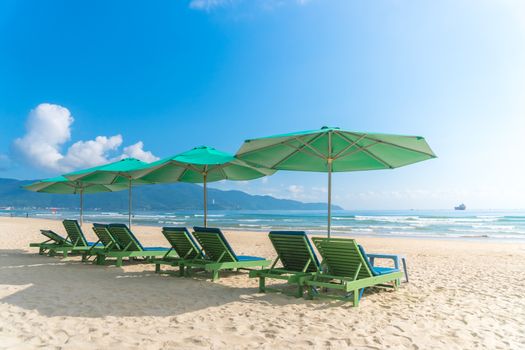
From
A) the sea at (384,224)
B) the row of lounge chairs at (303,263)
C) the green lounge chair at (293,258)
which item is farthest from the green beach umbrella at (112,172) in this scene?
the sea at (384,224)

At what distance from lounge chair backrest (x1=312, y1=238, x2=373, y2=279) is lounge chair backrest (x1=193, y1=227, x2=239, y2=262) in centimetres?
Answer: 174

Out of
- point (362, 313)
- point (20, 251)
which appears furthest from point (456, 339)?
point (20, 251)

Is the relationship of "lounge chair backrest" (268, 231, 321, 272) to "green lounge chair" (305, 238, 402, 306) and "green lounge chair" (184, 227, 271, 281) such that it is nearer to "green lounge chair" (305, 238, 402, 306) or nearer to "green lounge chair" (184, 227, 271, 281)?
"green lounge chair" (305, 238, 402, 306)

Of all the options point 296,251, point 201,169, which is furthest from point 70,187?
point 296,251

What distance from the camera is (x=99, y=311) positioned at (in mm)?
4777

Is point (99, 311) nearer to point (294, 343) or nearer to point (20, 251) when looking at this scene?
point (294, 343)

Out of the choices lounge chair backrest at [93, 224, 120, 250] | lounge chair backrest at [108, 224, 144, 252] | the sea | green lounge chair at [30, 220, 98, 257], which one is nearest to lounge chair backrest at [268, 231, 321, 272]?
lounge chair backrest at [108, 224, 144, 252]

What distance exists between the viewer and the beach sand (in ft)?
12.6

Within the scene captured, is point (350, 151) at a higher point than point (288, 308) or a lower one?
higher

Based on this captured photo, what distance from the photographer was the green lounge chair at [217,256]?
6.61m

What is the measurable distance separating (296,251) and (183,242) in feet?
7.69

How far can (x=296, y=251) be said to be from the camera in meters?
5.84

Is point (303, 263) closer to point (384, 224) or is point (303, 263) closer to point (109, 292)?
point (109, 292)

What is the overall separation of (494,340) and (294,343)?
1.83 m
